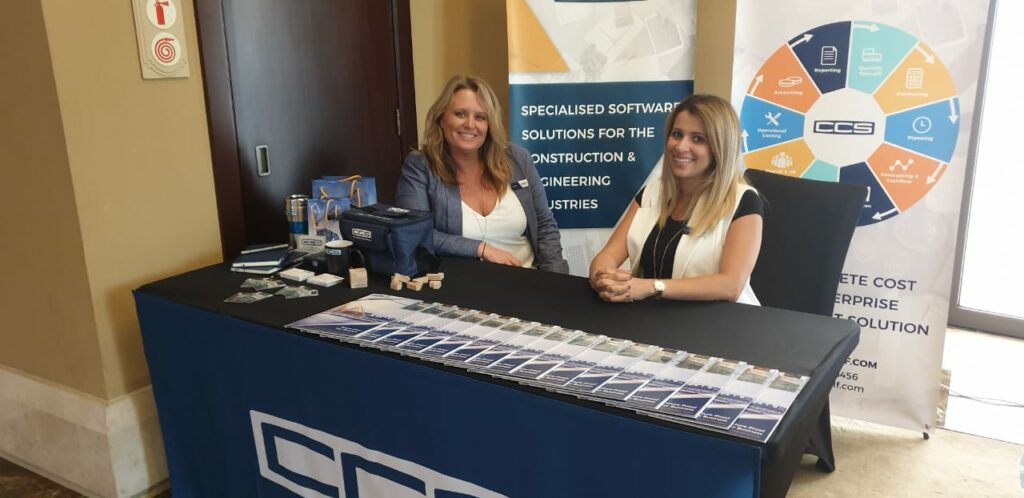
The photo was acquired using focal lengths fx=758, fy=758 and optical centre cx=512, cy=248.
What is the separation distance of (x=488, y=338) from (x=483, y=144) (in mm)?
1185

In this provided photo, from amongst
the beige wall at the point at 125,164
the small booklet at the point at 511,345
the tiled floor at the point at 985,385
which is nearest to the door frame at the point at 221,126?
the beige wall at the point at 125,164

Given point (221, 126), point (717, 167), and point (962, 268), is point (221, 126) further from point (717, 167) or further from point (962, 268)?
point (962, 268)

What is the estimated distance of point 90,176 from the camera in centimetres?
225

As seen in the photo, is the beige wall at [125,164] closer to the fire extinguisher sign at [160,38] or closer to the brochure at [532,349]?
the fire extinguisher sign at [160,38]

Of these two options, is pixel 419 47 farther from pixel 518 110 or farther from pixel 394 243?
pixel 394 243

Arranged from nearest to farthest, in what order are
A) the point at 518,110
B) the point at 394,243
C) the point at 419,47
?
the point at 394,243
the point at 518,110
the point at 419,47

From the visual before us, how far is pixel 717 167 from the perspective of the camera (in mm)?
2148

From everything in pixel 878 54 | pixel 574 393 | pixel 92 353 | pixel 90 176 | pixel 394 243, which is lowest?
pixel 92 353

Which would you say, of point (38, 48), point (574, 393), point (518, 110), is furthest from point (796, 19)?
point (38, 48)

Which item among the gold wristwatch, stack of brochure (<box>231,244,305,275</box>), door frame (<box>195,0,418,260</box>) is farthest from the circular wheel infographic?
door frame (<box>195,0,418,260</box>)

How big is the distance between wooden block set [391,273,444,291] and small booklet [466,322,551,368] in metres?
0.40

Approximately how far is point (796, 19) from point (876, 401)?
4.77ft

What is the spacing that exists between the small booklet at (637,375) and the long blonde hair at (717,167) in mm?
639

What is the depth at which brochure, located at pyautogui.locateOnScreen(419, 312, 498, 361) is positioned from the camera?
5.32 ft
